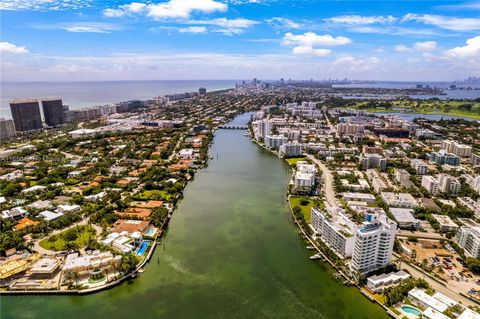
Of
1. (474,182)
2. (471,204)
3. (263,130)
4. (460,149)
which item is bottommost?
(471,204)

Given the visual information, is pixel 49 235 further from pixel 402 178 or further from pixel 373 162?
pixel 373 162

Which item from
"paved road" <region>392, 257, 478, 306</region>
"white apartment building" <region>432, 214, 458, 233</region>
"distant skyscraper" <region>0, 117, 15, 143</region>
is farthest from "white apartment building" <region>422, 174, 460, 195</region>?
→ "distant skyscraper" <region>0, 117, 15, 143</region>

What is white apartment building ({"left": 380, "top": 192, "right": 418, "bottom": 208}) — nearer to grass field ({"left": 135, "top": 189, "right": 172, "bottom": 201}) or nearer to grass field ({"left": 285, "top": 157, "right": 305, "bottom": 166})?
grass field ({"left": 285, "top": 157, "right": 305, "bottom": 166})

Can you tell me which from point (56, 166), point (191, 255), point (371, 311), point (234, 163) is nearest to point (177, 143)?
point (234, 163)

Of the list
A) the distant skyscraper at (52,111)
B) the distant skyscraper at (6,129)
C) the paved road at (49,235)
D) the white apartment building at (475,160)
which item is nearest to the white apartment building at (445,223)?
the white apartment building at (475,160)

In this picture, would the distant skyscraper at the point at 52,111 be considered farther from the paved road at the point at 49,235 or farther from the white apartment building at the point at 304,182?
the white apartment building at the point at 304,182

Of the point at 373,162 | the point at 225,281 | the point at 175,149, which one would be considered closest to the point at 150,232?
the point at 225,281
